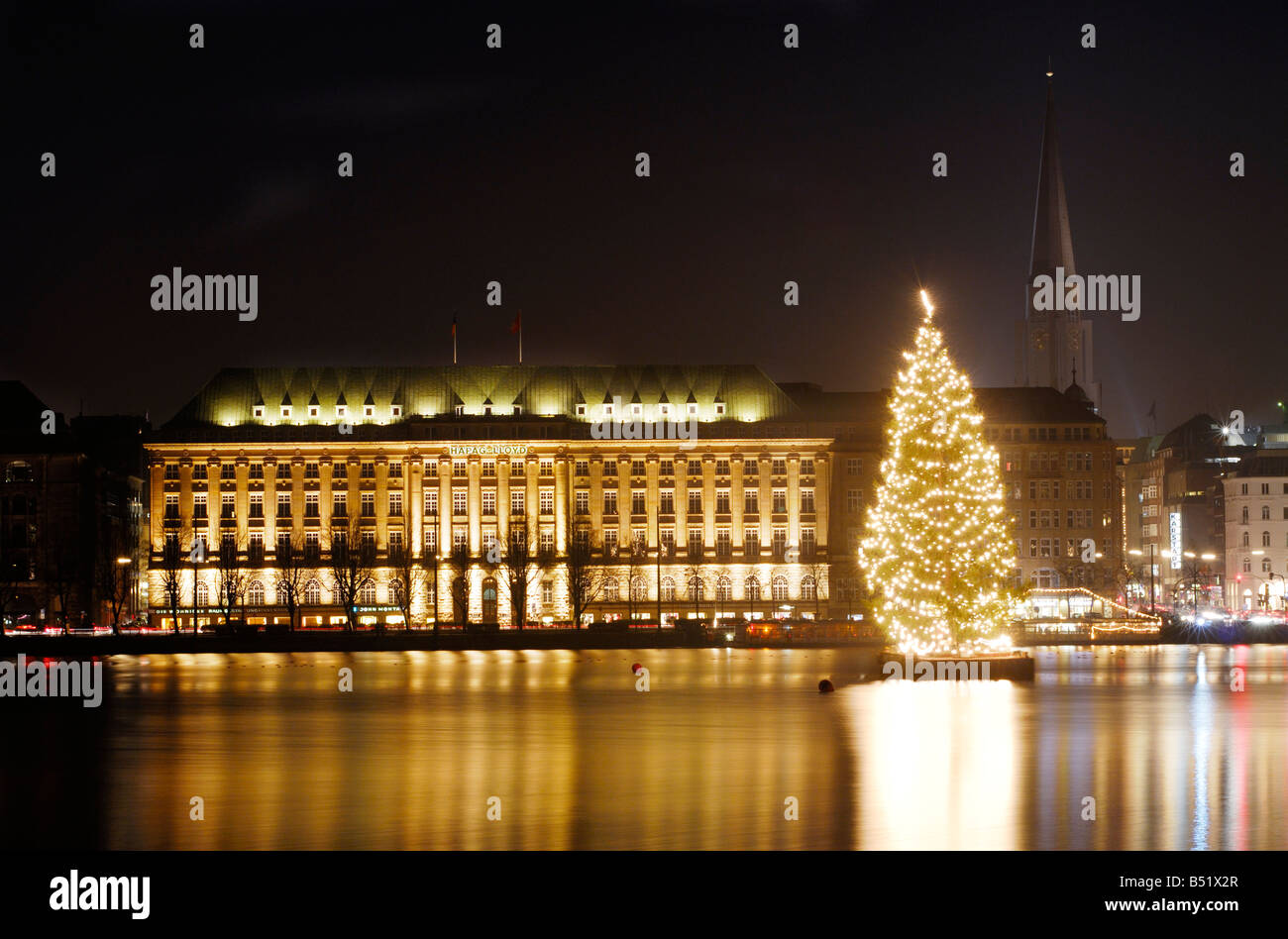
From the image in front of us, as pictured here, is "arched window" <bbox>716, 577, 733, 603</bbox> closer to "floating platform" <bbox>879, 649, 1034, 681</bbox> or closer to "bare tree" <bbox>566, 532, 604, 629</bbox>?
"bare tree" <bbox>566, 532, 604, 629</bbox>

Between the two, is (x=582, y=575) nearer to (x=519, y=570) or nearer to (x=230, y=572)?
(x=519, y=570)

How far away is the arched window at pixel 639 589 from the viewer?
128625 millimetres

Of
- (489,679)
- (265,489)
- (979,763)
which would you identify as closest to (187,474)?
(265,489)

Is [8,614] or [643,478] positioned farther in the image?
[643,478]

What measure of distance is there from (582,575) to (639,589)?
9640 mm

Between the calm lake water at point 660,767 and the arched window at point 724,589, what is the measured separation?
77789 mm

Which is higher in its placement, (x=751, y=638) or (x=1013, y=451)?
(x=1013, y=451)

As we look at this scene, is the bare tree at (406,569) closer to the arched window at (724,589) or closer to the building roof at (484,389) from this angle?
the building roof at (484,389)

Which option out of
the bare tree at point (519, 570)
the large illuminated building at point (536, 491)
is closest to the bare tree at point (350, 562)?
the large illuminated building at point (536, 491)

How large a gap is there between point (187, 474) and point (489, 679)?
80.2 m

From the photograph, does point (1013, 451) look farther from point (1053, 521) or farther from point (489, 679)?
point (489, 679)

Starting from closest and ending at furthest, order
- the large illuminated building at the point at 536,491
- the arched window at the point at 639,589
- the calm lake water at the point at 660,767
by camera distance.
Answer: the calm lake water at the point at 660,767, the arched window at the point at 639,589, the large illuminated building at the point at 536,491

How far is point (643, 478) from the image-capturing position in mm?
134250

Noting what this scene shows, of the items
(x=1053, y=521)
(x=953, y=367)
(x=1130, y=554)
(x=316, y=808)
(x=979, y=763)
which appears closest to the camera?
(x=316, y=808)
